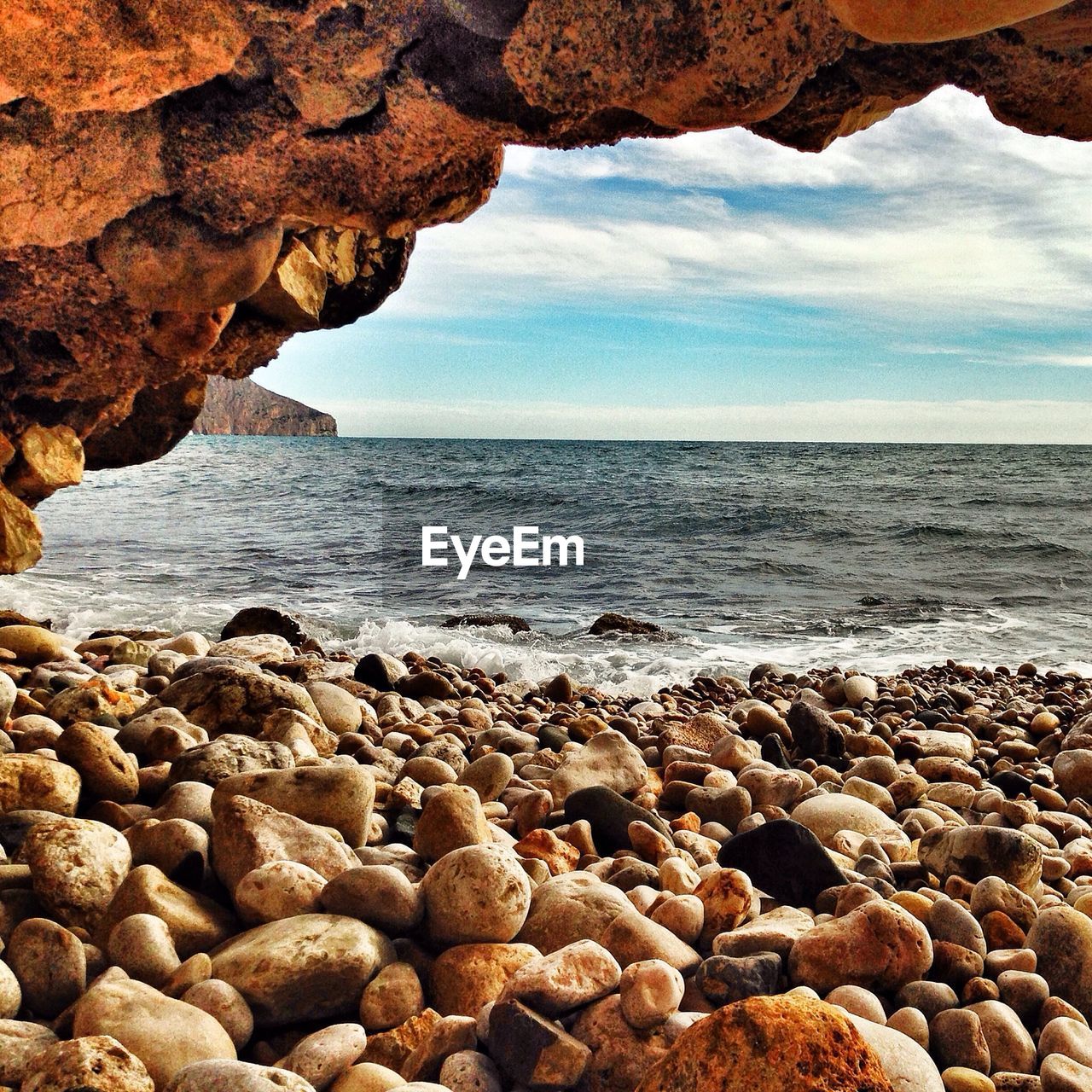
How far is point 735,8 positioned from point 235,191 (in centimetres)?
171

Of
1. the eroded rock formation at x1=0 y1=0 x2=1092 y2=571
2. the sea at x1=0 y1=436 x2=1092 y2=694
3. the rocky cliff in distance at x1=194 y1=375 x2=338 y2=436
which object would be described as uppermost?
the rocky cliff in distance at x1=194 y1=375 x2=338 y2=436

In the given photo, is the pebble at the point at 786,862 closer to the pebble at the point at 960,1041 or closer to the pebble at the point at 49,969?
the pebble at the point at 960,1041

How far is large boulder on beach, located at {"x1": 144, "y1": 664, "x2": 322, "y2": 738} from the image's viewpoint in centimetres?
360

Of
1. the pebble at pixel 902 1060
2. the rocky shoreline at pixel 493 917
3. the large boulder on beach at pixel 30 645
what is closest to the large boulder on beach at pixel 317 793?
the rocky shoreline at pixel 493 917

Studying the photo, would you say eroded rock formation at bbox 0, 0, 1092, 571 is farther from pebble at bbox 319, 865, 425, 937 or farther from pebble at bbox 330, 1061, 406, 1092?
pebble at bbox 330, 1061, 406, 1092

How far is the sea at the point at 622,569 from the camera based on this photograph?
9.49 metres

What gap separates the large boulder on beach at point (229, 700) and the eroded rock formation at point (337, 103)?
1.38m

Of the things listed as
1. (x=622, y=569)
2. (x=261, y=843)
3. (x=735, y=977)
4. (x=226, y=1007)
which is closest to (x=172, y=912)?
(x=261, y=843)

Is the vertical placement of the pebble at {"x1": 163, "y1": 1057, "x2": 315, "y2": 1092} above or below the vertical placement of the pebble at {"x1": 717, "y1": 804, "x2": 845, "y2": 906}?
above

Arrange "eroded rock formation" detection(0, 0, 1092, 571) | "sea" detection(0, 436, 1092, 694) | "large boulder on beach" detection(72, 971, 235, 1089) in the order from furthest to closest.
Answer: "sea" detection(0, 436, 1092, 694) < "eroded rock formation" detection(0, 0, 1092, 571) < "large boulder on beach" detection(72, 971, 235, 1089)

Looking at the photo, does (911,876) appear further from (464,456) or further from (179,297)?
(464,456)

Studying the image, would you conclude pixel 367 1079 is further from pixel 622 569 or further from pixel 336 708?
pixel 622 569
